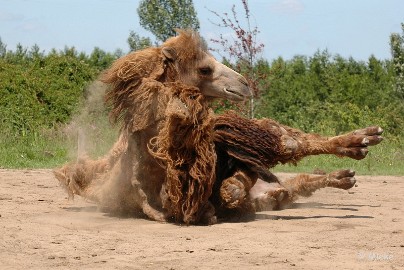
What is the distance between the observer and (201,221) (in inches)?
346

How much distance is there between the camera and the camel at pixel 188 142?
8516 mm

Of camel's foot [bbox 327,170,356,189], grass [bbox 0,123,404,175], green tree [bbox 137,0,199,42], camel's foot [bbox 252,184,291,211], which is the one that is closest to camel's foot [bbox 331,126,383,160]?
camel's foot [bbox 327,170,356,189]

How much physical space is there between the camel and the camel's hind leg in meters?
0.02

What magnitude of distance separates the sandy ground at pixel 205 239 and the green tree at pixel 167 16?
49.9 ft

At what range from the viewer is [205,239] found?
7723 millimetres

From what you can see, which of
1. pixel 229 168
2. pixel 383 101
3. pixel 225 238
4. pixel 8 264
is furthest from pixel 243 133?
pixel 383 101

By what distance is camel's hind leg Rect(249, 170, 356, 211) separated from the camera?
9477 millimetres

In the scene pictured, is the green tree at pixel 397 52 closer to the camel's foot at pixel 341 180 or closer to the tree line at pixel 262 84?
the tree line at pixel 262 84

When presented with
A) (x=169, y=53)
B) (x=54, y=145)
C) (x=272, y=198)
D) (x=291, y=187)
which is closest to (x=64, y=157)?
(x=54, y=145)

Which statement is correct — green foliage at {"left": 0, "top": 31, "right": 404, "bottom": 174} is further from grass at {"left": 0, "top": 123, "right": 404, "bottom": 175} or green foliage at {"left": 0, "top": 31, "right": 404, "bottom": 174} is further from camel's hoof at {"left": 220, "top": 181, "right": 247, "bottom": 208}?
camel's hoof at {"left": 220, "top": 181, "right": 247, "bottom": 208}

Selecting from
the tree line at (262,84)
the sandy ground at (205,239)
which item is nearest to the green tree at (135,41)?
the tree line at (262,84)

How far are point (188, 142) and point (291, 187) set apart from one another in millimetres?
2101

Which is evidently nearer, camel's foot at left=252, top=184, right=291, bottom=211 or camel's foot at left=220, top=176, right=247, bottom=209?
camel's foot at left=220, top=176, right=247, bottom=209

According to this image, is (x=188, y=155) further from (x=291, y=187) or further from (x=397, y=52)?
(x=397, y=52)
